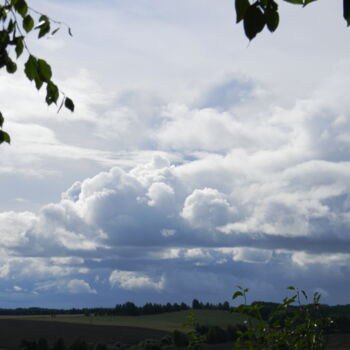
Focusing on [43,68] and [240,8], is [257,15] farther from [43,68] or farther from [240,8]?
[43,68]

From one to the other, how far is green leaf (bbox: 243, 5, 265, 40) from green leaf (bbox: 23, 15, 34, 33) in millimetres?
3097

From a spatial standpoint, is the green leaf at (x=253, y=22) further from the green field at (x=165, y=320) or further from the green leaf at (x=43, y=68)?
the green field at (x=165, y=320)

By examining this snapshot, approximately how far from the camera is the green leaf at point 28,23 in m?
5.80

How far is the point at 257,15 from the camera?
11.5ft

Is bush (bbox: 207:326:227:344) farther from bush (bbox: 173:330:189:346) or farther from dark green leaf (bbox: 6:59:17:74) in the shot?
dark green leaf (bbox: 6:59:17:74)

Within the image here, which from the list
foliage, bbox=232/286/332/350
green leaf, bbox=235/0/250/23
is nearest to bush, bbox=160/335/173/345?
foliage, bbox=232/286/332/350

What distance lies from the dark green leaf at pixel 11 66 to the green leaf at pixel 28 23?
41cm

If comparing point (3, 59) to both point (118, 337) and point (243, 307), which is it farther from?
point (118, 337)

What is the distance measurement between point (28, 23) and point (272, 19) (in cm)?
317

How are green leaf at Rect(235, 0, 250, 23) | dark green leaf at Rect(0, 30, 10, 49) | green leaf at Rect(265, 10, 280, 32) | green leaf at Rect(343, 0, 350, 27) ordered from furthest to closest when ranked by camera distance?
dark green leaf at Rect(0, 30, 10, 49) → green leaf at Rect(265, 10, 280, 32) → green leaf at Rect(235, 0, 250, 23) → green leaf at Rect(343, 0, 350, 27)

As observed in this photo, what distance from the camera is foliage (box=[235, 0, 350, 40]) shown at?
342 centimetres

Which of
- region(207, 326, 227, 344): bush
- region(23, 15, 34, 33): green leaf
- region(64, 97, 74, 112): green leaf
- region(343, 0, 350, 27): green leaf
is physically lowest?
region(207, 326, 227, 344): bush

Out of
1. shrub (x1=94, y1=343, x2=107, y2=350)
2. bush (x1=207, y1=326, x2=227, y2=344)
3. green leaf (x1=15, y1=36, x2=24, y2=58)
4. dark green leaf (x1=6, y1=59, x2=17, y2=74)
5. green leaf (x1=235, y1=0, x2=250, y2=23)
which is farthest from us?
Result: bush (x1=207, y1=326, x2=227, y2=344)

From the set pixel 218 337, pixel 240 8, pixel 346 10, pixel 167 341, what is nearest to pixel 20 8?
pixel 240 8
